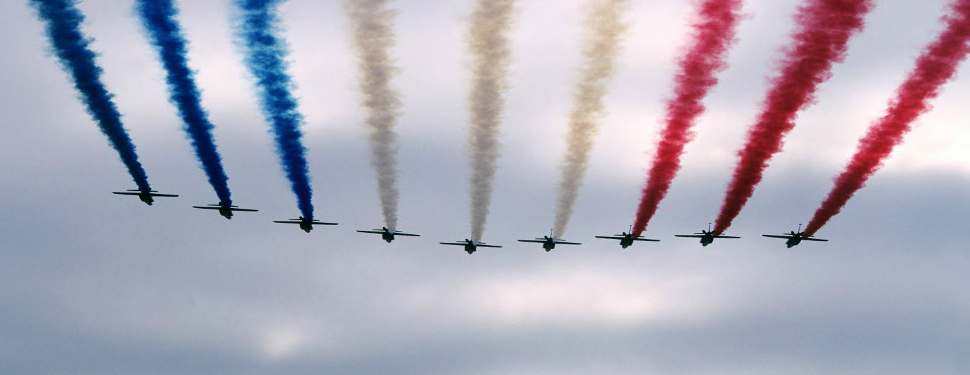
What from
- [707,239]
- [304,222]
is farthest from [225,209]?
[707,239]

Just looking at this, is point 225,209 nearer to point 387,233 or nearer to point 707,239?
point 387,233

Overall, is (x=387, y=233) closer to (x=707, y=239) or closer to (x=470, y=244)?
(x=470, y=244)

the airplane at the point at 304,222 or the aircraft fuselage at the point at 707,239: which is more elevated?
the aircraft fuselage at the point at 707,239

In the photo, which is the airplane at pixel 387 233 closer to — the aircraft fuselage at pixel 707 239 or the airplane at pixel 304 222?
the airplane at pixel 304 222

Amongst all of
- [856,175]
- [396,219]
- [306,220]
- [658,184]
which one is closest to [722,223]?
[658,184]

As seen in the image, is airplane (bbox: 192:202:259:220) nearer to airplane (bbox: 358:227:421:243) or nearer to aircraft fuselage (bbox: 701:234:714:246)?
airplane (bbox: 358:227:421:243)

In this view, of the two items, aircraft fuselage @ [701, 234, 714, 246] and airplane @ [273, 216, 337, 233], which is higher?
aircraft fuselage @ [701, 234, 714, 246]

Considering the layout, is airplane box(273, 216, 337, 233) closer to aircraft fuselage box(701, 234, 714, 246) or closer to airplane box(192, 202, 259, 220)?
airplane box(192, 202, 259, 220)

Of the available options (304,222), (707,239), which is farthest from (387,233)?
(707,239)

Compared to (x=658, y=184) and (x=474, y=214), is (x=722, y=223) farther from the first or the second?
(x=474, y=214)

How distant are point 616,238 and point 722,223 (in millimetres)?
8955

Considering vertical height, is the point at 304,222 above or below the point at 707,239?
below

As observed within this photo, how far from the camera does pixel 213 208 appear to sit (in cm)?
5353

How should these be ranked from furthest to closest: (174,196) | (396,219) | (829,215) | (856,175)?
1. (396,219)
2. (174,196)
3. (829,215)
4. (856,175)
